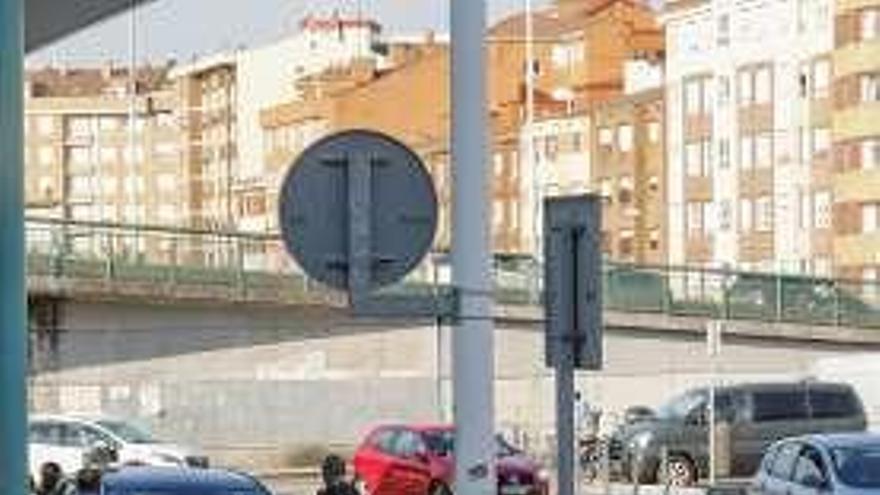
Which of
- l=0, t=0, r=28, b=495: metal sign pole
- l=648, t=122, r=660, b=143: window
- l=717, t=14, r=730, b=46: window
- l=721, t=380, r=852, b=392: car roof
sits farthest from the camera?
l=648, t=122, r=660, b=143: window

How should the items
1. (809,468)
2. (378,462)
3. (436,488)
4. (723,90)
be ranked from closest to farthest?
(809,468) < (436,488) < (378,462) < (723,90)

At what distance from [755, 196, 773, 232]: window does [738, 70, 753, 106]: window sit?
14.5 ft

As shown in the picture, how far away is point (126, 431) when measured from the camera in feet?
148

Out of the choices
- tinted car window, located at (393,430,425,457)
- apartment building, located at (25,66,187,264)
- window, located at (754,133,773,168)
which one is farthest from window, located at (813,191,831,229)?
apartment building, located at (25,66,187,264)

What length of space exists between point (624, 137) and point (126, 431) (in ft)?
278

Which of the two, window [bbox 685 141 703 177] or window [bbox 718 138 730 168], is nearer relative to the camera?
window [bbox 718 138 730 168]

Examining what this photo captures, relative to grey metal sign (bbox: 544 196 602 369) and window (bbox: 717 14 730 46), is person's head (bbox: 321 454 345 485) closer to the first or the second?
grey metal sign (bbox: 544 196 602 369)

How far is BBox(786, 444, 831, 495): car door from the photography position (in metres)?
23.5

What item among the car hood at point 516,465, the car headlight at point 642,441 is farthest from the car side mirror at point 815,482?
the car headlight at point 642,441

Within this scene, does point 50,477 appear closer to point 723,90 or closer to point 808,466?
point 808,466

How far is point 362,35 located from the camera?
178125 millimetres

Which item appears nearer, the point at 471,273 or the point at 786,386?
the point at 471,273

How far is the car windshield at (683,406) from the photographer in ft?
151

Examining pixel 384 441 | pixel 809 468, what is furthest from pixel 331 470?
pixel 384 441
